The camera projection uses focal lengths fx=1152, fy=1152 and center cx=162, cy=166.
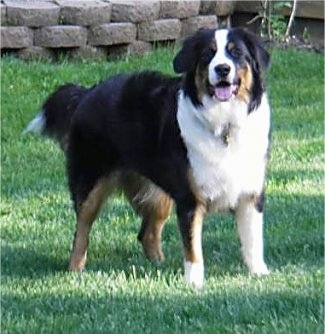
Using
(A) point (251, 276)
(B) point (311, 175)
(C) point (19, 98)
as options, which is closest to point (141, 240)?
(A) point (251, 276)

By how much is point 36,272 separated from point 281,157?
3675 mm

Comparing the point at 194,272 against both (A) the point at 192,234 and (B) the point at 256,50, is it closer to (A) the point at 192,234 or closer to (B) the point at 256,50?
(A) the point at 192,234

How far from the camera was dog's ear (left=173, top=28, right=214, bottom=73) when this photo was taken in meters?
6.32

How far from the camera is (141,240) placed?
7.31 meters

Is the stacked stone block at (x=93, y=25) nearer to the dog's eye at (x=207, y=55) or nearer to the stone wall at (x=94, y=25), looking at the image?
the stone wall at (x=94, y=25)

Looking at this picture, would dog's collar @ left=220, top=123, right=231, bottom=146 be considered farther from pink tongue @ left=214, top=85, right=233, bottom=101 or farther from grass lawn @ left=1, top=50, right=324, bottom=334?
grass lawn @ left=1, top=50, right=324, bottom=334

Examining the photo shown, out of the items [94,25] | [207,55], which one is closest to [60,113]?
[207,55]

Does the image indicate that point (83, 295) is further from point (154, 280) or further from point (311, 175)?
point (311, 175)

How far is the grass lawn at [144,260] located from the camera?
548 centimetres

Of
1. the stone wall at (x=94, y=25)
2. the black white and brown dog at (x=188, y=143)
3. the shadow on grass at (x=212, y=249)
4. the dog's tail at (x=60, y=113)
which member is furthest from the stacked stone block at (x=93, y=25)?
the black white and brown dog at (x=188, y=143)

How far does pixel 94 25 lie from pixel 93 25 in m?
0.01

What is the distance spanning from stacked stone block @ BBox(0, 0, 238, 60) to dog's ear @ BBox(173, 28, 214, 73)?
6.49m

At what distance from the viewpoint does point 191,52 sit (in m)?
6.35

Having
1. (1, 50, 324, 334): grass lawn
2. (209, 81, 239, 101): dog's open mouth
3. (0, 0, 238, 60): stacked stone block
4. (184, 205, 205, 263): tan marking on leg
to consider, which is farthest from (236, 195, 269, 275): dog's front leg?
(0, 0, 238, 60): stacked stone block
